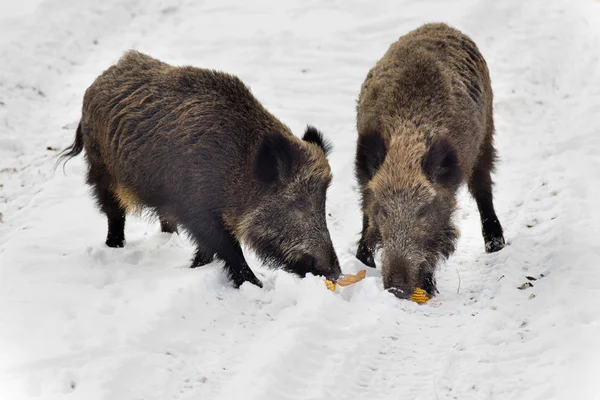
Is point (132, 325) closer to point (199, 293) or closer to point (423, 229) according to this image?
point (199, 293)

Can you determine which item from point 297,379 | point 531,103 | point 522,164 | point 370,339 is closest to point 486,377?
point 370,339

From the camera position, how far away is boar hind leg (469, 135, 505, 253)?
6609 mm

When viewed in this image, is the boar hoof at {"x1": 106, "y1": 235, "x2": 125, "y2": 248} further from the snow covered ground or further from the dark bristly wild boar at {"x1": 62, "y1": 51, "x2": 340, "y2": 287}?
the dark bristly wild boar at {"x1": 62, "y1": 51, "x2": 340, "y2": 287}

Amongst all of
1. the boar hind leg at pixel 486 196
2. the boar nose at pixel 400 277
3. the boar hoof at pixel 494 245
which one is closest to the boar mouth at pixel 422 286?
the boar nose at pixel 400 277

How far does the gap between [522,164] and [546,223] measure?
1.87 metres

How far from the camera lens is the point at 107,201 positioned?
6422mm

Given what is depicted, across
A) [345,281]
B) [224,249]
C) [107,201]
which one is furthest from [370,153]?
[107,201]

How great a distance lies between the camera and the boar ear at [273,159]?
18.0ft

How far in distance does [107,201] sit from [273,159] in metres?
1.83

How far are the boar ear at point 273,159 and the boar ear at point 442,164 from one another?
1.07 meters

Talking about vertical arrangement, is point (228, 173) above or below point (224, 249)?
above

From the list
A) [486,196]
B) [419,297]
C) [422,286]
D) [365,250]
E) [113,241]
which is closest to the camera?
[419,297]

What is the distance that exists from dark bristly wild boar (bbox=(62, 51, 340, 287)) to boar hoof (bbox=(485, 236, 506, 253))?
181 cm

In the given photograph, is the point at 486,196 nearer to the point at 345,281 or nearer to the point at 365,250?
the point at 365,250
